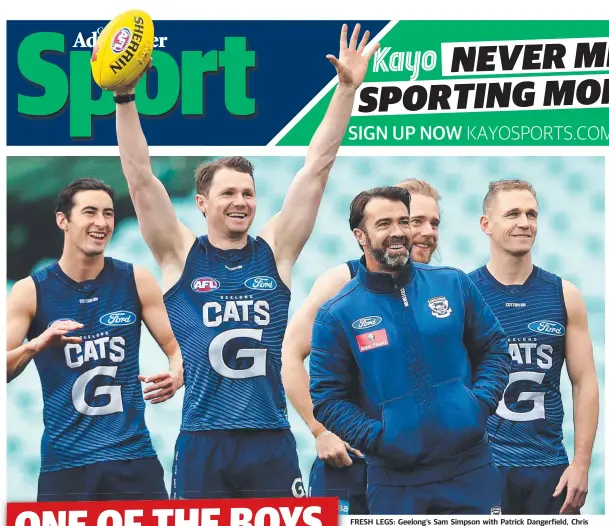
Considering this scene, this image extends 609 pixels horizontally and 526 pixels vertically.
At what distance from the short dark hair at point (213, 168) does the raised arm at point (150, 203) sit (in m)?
0.28

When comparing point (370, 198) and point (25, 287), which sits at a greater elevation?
point (370, 198)

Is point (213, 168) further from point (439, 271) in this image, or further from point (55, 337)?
point (439, 271)

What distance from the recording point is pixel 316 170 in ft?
26.7

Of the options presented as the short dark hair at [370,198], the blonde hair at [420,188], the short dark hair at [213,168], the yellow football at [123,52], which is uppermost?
the yellow football at [123,52]

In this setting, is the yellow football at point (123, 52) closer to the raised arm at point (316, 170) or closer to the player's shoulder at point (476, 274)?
the raised arm at point (316, 170)

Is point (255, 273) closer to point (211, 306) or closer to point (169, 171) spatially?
point (211, 306)

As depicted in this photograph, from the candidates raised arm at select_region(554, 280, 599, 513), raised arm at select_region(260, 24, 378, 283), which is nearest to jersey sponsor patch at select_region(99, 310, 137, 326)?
raised arm at select_region(260, 24, 378, 283)

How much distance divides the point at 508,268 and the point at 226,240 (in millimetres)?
2092

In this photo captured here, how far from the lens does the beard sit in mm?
7785

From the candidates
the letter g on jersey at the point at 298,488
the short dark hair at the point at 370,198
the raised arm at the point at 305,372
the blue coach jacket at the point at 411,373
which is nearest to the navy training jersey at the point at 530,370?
the blue coach jacket at the point at 411,373

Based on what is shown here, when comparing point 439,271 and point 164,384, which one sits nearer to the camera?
point 439,271

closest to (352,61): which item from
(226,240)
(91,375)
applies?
(226,240)

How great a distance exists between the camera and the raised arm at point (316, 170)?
8016mm

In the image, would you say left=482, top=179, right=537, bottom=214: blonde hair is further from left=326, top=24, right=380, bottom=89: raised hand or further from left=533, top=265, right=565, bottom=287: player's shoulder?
left=326, top=24, right=380, bottom=89: raised hand
